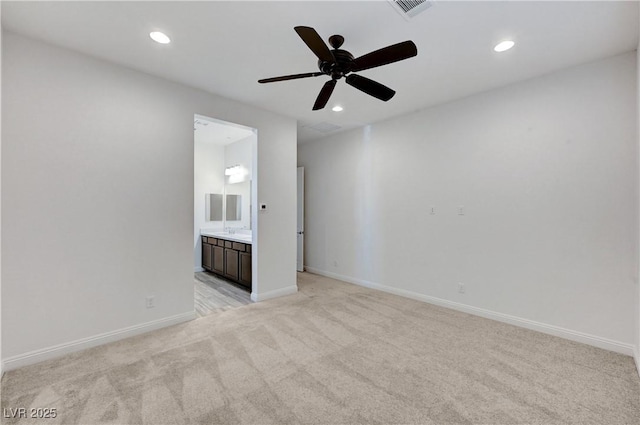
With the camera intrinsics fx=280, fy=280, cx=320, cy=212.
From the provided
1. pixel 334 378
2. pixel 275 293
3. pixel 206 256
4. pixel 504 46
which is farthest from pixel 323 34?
pixel 206 256

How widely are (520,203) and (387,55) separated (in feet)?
8.03

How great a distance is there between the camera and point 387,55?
1963mm

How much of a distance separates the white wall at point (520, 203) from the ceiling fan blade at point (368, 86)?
6.14 feet

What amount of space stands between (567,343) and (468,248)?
1.32 meters

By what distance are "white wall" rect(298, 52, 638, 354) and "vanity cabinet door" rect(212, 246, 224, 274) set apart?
2.59 meters

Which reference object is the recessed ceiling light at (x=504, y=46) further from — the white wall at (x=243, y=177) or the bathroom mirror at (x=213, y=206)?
the bathroom mirror at (x=213, y=206)

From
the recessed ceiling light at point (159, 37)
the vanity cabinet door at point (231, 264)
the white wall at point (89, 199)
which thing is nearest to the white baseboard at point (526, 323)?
the vanity cabinet door at point (231, 264)

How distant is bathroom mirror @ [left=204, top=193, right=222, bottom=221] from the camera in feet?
20.6

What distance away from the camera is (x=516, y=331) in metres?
3.09

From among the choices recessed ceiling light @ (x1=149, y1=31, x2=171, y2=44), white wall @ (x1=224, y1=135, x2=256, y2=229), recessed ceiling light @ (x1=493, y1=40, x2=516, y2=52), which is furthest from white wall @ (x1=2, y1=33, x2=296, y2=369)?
recessed ceiling light @ (x1=493, y1=40, x2=516, y2=52)

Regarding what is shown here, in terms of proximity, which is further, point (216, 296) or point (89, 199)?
point (216, 296)

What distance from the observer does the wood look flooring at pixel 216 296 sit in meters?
3.78

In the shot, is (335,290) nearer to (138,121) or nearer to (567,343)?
(567,343)

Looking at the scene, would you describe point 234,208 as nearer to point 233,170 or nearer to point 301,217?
point 233,170
